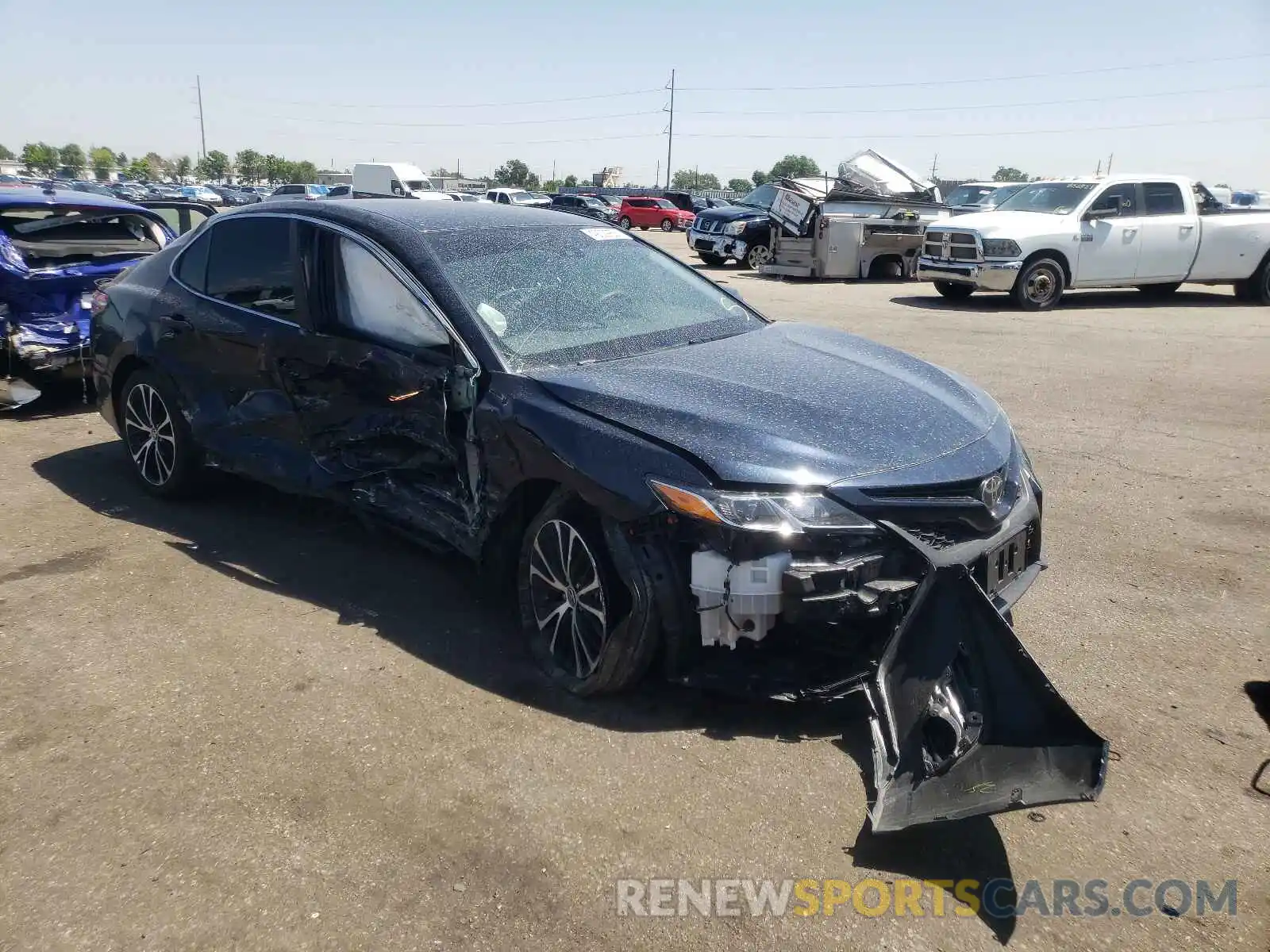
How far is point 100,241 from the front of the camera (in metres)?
8.00

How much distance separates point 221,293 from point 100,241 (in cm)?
386

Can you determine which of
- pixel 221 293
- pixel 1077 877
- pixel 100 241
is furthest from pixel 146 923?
pixel 100 241

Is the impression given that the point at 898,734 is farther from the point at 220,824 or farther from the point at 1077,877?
the point at 220,824

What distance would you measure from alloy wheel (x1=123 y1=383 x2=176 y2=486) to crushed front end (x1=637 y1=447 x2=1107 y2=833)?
3.42 m

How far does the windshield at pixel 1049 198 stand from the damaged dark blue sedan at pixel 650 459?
11549 millimetres

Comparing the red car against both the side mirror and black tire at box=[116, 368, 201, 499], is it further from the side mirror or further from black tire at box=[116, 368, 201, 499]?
black tire at box=[116, 368, 201, 499]

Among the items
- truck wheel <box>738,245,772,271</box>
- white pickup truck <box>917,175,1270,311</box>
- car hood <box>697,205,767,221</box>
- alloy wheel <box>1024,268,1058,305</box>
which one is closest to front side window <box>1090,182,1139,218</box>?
white pickup truck <box>917,175,1270,311</box>

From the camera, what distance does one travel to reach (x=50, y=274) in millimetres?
7105

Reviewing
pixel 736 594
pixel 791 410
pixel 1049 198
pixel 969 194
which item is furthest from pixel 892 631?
pixel 969 194

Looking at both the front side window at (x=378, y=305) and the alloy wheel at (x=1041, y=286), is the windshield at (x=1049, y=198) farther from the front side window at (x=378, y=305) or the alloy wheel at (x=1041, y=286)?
the front side window at (x=378, y=305)

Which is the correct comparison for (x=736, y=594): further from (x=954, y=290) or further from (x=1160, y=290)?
(x=1160, y=290)

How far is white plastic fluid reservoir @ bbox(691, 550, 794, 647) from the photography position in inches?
116

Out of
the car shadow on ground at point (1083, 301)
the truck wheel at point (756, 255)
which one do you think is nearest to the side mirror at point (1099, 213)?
the car shadow on ground at point (1083, 301)

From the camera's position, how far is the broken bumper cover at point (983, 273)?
14.0m
